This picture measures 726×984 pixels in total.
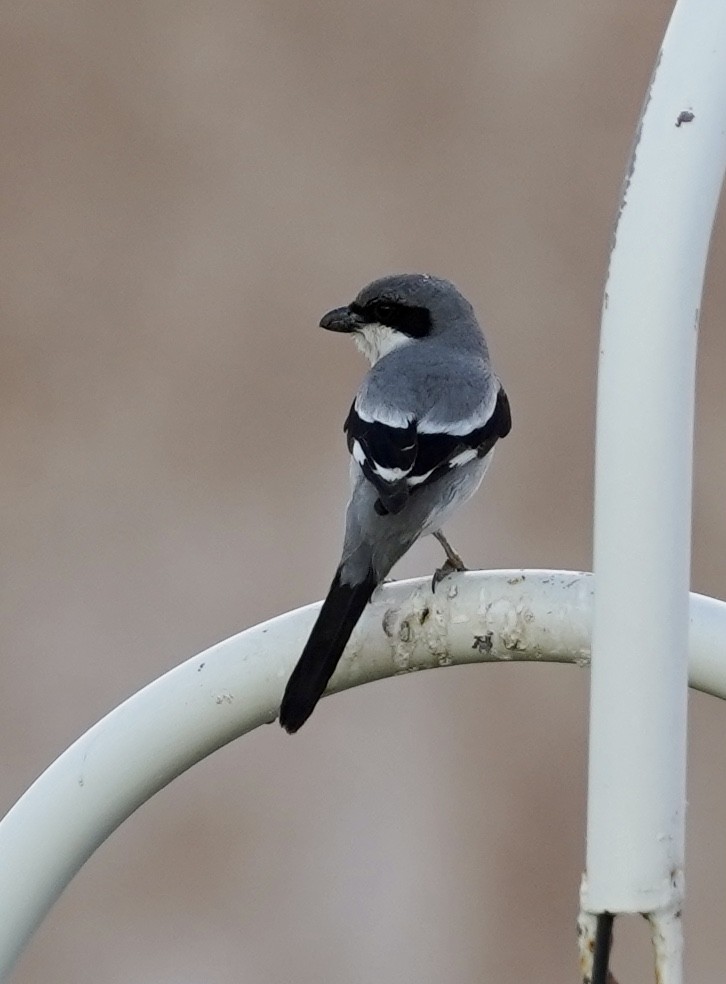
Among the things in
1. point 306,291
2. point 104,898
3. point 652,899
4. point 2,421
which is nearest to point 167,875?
point 104,898

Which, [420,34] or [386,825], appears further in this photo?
[420,34]

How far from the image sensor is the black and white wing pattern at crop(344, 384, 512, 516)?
245cm

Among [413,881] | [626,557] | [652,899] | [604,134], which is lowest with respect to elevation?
[652,899]

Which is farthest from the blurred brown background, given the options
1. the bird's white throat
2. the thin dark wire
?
the thin dark wire

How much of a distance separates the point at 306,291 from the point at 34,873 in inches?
218

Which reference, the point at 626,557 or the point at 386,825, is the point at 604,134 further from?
the point at 626,557

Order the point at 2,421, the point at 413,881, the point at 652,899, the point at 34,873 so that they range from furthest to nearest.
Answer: the point at 2,421 → the point at 413,881 → the point at 34,873 → the point at 652,899

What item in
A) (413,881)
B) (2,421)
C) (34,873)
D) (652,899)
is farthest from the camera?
(2,421)

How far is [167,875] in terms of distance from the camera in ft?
20.6

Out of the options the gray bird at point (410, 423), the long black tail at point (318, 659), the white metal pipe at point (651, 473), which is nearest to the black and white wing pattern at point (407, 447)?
the gray bird at point (410, 423)

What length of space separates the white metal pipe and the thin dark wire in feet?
0.03

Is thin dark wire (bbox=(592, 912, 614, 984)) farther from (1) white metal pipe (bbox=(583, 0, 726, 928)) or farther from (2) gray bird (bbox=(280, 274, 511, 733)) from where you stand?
(2) gray bird (bbox=(280, 274, 511, 733))

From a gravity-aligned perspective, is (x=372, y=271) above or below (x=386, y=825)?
above

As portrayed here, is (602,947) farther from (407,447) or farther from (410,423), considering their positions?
(410,423)
